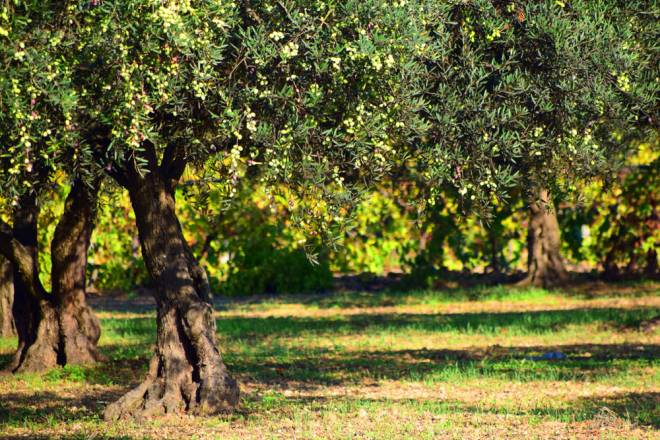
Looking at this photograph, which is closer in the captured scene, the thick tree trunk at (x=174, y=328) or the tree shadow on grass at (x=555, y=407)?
the tree shadow on grass at (x=555, y=407)

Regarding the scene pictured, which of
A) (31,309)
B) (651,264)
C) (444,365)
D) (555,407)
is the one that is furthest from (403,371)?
(651,264)

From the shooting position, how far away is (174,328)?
38.6 feet

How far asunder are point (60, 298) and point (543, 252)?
13.0 m

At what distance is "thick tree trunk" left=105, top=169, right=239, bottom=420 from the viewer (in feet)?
38.0

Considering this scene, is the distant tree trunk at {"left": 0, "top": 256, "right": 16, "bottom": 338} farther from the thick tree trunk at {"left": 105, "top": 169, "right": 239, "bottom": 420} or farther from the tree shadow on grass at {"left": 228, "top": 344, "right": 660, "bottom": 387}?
the thick tree trunk at {"left": 105, "top": 169, "right": 239, "bottom": 420}

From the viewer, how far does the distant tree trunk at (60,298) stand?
14461mm

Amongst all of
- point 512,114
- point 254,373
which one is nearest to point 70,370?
point 254,373

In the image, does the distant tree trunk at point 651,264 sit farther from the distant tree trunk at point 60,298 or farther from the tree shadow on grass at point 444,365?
the distant tree trunk at point 60,298

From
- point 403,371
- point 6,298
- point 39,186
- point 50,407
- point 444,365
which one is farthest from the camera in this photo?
point 6,298

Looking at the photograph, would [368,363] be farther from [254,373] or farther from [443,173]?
[443,173]

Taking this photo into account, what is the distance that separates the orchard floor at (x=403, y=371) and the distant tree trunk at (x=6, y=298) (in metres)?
0.57

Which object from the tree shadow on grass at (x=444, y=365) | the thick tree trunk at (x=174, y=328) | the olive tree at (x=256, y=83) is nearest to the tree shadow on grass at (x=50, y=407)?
the thick tree trunk at (x=174, y=328)

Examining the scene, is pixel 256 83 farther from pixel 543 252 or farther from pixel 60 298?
pixel 543 252

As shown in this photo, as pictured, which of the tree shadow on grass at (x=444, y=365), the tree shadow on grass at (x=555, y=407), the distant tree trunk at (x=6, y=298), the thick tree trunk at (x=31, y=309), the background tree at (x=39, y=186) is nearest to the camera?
the background tree at (x=39, y=186)
